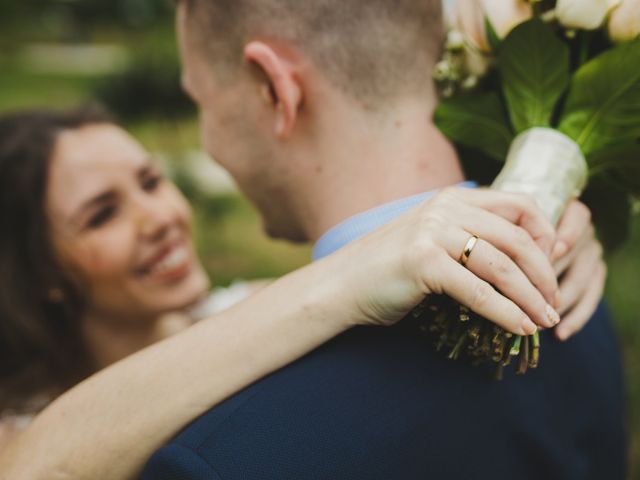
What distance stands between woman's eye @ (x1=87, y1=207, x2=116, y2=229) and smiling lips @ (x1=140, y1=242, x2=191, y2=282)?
306 mm

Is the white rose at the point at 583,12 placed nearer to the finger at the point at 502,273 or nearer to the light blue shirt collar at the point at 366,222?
the light blue shirt collar at the point at 366,222

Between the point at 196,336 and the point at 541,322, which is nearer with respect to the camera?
the point at 541,322

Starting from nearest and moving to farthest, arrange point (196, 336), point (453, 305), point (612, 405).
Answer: point (453, 305), point (196, 336), point (612, 405)

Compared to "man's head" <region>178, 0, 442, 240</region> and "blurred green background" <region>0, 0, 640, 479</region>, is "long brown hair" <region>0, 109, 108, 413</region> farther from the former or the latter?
"man's head" <region>178, 0, 442, 240</region>

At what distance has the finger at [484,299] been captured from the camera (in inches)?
45.4

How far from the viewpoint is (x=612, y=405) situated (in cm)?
196

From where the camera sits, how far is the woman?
1210 millimetres

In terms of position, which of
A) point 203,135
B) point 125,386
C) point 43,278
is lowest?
point 43,278

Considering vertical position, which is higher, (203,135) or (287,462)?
(203,135)

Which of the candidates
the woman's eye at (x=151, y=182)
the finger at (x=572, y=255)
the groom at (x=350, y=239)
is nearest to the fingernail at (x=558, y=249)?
the finger at (x=572, y=255)

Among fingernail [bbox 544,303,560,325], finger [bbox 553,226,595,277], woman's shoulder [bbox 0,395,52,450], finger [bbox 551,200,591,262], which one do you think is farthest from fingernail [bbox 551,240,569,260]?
woman's shoulder [bbox 0,395,52,450]

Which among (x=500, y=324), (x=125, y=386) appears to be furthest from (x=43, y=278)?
(x=500, y=324)

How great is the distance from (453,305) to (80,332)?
251 centimetres

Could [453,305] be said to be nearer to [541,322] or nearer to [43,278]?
[541,322]
